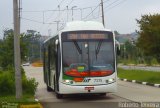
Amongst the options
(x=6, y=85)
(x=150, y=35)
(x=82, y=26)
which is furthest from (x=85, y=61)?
(x=150, y=35)

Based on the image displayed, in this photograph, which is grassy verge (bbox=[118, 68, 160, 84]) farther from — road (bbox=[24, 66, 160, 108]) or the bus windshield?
the bus windshield

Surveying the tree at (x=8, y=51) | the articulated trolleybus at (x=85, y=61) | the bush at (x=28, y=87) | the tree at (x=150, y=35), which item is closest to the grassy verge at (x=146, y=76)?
the tree at (x=150, y=35)

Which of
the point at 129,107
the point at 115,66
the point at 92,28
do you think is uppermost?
the point at 92,28

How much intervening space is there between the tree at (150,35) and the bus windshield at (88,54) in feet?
32.4

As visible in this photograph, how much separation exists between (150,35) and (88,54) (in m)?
11.2

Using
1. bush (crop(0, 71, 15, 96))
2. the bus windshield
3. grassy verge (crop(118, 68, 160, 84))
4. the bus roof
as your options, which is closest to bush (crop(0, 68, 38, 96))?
bush (crop(0, 71, 15, 96))

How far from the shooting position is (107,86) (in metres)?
19.2

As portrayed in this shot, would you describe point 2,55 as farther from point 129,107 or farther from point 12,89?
point 129,107

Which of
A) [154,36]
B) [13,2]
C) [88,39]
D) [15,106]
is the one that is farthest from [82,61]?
[154,36]

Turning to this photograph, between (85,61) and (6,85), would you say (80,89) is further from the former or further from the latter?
(6,85)

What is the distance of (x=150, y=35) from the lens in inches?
1169

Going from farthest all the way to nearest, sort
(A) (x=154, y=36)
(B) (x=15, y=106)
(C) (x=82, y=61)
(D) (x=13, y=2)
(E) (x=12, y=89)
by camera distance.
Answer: (A) (x=154, y=36) < (E) (x=12, y=89) < (C) (x=82, y=61) < (D) (x=13, y=2) < (B) (x=15, y=106)

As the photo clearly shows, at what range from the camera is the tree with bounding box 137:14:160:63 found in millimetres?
29188

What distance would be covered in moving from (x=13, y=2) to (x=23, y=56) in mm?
18835
